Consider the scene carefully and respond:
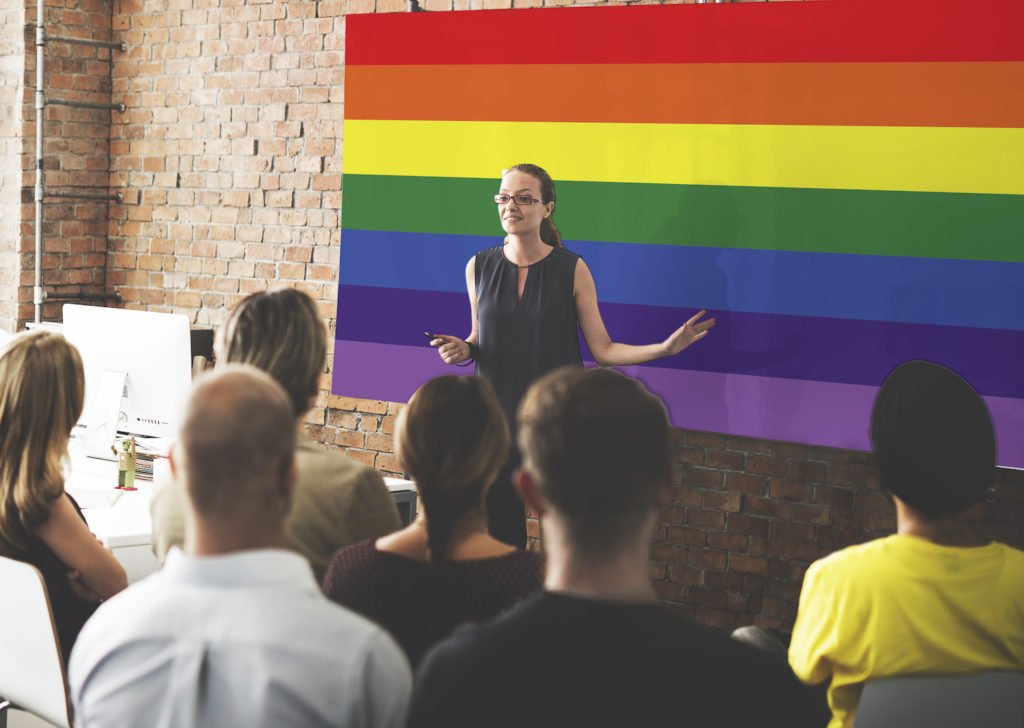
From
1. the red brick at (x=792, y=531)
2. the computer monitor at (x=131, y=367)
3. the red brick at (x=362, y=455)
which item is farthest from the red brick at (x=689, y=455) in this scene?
the computer monitor at (x=131, y=367)

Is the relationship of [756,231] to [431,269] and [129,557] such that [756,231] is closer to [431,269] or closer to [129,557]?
[431,269]

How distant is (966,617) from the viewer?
1716 mm

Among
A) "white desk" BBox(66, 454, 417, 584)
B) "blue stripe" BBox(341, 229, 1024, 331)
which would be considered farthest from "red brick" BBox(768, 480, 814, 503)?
"white desk" BBox(66, 454, 417, 584)

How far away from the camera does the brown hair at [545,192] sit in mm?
3600

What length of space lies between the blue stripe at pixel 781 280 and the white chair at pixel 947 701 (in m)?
1.87

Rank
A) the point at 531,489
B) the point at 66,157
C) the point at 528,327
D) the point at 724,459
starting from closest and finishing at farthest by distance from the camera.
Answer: the point at 531,489
the point at 528,327
the point at 724,459
the point at 66,157

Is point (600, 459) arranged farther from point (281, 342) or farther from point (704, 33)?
point (704, 33)

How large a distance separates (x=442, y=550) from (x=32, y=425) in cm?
97

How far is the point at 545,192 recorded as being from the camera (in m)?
3.62

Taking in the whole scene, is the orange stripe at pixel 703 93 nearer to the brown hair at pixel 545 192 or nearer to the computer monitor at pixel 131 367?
the brown hair at pixel 545 192

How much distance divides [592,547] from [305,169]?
3.99 m

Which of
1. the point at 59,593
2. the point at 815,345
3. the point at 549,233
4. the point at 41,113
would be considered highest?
the point at 41,113

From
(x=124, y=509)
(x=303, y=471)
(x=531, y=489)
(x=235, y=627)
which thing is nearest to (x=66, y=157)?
(x=124, y=509)

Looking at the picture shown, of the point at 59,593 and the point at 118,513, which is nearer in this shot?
the point at 59,593
